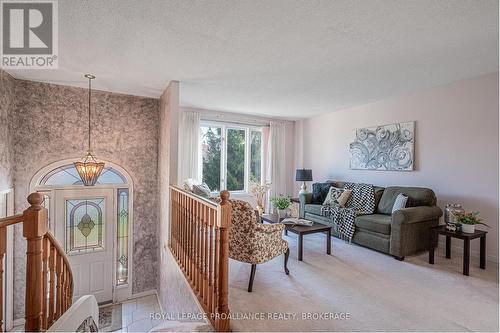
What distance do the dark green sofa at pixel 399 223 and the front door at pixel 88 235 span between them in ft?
12.6

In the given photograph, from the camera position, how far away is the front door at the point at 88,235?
3.85 meters

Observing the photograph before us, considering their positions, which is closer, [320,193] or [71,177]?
[71,177]

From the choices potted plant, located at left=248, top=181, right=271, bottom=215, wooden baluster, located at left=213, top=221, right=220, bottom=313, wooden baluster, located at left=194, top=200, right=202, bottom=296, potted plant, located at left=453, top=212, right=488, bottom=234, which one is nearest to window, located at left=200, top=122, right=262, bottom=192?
potted plant, located at left=248, top=181, right=271, bottom=215

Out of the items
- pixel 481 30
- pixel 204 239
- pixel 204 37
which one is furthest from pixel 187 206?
pixel 481 30

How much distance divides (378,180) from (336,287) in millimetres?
2743

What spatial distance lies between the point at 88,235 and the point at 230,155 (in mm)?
3183

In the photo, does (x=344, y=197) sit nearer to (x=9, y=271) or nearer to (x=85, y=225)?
(x=85, y=225)

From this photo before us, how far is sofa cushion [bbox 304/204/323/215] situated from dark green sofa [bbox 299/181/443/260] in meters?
0.37

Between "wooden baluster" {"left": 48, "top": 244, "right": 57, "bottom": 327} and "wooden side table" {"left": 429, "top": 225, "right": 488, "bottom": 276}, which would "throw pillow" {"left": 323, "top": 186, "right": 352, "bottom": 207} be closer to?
"wooden side table" {"left": 429, "top": 225, "right": 488, "bottom": 276}

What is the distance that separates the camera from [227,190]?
305cm

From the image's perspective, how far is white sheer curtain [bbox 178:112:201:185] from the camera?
5.17m

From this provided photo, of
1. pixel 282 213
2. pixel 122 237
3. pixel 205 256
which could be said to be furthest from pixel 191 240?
pixel 122 237

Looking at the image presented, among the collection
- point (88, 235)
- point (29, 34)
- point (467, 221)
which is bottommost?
point (88, 235)

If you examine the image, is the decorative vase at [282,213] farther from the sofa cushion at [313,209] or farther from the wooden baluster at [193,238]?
the wooden baluster at [193,238]
